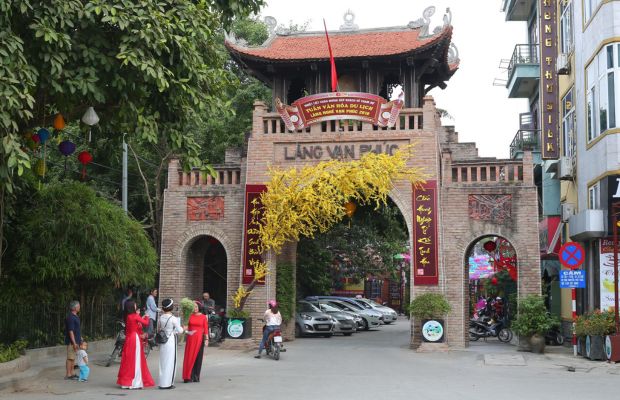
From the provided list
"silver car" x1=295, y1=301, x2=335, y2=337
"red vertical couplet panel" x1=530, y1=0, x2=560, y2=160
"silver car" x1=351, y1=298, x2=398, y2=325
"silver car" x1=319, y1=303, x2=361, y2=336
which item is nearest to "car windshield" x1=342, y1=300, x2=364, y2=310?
"silver car" x1=351, y1=298, x2=398, y2=325

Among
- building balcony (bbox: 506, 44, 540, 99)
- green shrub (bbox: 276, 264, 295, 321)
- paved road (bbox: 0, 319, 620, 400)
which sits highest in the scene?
building balcony (bbox: 506, 44, 540, 99)

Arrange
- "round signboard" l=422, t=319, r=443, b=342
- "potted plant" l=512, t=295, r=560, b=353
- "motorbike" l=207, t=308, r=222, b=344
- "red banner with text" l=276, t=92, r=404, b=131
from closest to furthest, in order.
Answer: "potted plant" l=512, t=295, r=560, b=353
"round signboard" l=422, t=319, r=443, b=342
"red banner with text" l=276, t=92, r=404, b=131
"motorbike" l=207, t=308, r=222, b=344

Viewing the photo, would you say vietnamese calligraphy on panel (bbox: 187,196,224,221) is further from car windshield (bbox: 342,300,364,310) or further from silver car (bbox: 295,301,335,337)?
car windshield (bbox: 342,300,364,310)

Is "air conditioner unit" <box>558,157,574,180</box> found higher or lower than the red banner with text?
lower

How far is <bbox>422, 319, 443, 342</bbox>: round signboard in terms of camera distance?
21.2 meters

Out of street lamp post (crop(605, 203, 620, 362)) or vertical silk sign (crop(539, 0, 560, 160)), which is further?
vertical silk sign (crop(539, 0, 560, 160))

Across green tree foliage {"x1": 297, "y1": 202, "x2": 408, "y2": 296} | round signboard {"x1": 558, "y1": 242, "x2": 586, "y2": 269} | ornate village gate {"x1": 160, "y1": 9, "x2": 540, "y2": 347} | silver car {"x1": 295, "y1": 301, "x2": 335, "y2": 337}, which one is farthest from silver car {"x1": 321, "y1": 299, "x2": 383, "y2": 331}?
round signboard {"x1": 558, "y1": 242, "x2": 586, "y2": 269}

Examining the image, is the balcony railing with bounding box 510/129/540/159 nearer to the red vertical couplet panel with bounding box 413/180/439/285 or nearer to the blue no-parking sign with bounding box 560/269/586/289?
the red vertical couplet panel with bounding box 413/180/439/285

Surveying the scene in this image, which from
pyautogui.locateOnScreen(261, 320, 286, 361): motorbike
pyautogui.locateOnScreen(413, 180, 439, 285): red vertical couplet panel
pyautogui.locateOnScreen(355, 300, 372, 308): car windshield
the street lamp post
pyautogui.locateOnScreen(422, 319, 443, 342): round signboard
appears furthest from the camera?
pyautogui.locateOnScreen(355, 300, 372, 308): car windshield

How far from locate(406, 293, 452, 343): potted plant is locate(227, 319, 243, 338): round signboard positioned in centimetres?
479

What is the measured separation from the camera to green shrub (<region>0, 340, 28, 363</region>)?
47.5ft

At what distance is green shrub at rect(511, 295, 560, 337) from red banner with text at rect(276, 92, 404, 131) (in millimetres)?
6294

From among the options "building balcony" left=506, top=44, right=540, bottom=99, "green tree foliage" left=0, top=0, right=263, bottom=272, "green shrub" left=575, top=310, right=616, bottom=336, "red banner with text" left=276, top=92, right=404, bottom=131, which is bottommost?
"green shrub" left=575, top=310, right=616, bottom=336

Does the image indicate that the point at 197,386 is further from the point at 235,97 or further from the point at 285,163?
the point at 235,97
